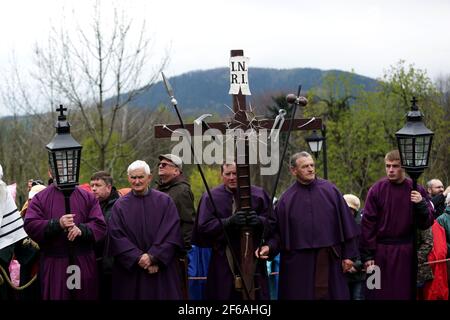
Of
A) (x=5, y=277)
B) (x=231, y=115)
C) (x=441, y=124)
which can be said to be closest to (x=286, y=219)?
(x=231, y=115)

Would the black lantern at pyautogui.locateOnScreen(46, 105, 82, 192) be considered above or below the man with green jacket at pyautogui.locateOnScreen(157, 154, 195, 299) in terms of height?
above

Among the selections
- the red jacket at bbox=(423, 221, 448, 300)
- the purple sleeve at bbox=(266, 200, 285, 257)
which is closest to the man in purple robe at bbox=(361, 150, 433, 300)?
the red jacket at bbox=(423, 221, 448, 300)

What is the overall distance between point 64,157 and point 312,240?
8.96ft

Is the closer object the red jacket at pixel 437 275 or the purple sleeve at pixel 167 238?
the purple sleeve at pixel 167 238

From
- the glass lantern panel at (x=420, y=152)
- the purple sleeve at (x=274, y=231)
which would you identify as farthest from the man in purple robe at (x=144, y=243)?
the glass lantern panel at (x=420, y=152)

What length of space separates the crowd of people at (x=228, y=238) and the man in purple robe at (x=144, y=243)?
1 cm

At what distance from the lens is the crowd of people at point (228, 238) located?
8.27 m

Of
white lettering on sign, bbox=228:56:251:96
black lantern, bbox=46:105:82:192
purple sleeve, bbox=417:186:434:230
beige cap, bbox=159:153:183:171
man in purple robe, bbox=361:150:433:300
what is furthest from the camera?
beige cap, bbox=159:153:183:171

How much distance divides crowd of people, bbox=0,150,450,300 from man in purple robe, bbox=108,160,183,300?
0.01 meters

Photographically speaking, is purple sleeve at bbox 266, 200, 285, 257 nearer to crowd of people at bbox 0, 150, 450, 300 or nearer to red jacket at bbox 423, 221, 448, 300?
crowd of people at bbox 0, 150, 450, 300

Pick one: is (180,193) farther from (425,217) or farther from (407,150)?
(425,217)

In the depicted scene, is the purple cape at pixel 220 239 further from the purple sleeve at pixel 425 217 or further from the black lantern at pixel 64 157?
the purple sleeve at pixel 425 217

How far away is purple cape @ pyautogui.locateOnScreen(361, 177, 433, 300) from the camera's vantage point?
8.84 meters
